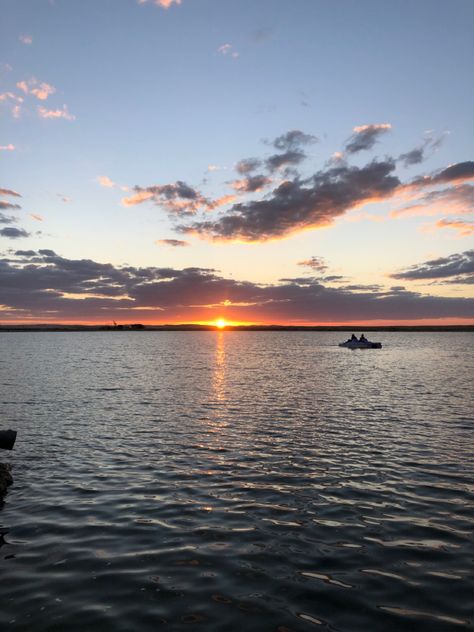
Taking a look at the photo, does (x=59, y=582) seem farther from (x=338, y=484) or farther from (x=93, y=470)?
(x=338, y=484)

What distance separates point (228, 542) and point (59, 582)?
14.6 feet

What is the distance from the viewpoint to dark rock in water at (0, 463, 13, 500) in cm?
1702

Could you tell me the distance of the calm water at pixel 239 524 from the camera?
31.5 feet

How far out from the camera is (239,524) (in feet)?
46.2

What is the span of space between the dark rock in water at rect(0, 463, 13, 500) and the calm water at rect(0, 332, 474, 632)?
54cm

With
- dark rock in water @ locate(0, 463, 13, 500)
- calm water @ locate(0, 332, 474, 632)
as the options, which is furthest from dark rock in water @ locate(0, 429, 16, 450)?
dark rock in water @ locate(0, 463, 13, 500)

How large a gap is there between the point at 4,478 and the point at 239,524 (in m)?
9.89

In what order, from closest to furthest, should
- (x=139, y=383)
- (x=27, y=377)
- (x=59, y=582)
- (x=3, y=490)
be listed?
1. (x=59, y=582)
2. (x=3, y=490)
3. (x=139, y=383)
4. (x=27, y=377)

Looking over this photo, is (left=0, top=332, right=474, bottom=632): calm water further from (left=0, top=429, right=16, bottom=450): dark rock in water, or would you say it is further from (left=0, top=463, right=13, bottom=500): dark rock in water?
(left=0, top=429, right=16, bottom=450): dark rock in water

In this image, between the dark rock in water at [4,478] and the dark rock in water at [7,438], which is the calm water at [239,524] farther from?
the dark rock in water at [7,438]

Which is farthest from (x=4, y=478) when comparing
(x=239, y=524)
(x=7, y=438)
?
(x=239, y=524)

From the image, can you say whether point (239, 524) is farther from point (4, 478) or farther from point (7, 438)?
point (7, 438)

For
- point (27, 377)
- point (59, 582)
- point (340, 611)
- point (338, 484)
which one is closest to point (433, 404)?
point (338, 484)

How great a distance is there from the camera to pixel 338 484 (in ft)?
58.3
